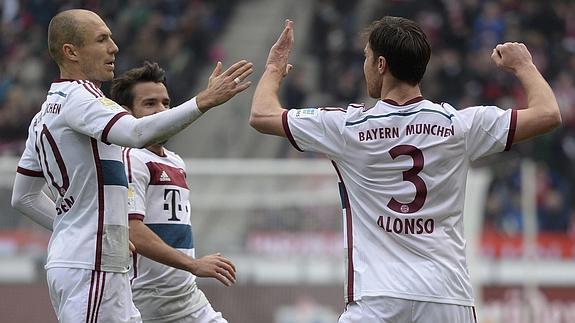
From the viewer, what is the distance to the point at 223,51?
75.0 feet

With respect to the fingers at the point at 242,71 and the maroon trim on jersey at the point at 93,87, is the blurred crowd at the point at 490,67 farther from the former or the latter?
the fingers at the point at 242,71

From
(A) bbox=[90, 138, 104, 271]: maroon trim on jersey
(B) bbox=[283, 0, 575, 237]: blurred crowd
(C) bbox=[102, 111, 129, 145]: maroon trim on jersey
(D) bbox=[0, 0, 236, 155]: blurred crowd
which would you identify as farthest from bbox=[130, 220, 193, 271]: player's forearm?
(D) bbox=[0, 0, 236, 155]: blurred crowd

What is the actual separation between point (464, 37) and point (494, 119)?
17.6 m

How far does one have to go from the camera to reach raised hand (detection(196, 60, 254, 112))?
5488 millimetres

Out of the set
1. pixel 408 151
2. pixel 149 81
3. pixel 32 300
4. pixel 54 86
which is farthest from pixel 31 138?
pixel 32 300

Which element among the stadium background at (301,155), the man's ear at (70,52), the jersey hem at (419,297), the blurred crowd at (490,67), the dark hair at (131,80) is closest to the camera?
the jersey hem at (419,297)

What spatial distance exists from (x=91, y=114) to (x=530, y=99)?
202cm

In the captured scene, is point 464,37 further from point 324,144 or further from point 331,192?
point 324,144

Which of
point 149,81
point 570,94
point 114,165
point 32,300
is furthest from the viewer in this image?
point 570,94

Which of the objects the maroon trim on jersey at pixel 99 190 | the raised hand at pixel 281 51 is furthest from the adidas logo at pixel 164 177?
the raised hand at pixel 281 51

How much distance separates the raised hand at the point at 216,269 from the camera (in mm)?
6363

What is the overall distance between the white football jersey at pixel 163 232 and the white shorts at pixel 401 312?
1.91 meters

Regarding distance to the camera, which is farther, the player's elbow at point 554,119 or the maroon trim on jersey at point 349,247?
the maroon trim on jersey at point 349,247

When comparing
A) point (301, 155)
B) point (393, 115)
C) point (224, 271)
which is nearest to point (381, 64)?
point (393, 115)
